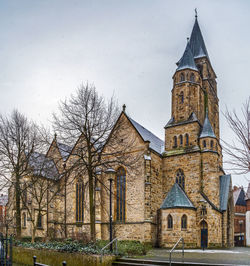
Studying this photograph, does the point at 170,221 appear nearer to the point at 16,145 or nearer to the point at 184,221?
the point at 184,221

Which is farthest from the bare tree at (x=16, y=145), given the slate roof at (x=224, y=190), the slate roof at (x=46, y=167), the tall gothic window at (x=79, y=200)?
the slate roof at (x=224, y=190)

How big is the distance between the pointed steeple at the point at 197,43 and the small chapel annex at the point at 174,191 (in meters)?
3.98

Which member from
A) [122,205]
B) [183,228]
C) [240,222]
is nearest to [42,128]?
[122,205]

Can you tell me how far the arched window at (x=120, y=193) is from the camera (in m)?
33.0

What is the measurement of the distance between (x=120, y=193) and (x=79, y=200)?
560 centimetres

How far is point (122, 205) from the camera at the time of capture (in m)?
33.1

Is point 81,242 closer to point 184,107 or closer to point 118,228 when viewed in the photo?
point 118,228

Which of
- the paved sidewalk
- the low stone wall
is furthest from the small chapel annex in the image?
the low stone wall

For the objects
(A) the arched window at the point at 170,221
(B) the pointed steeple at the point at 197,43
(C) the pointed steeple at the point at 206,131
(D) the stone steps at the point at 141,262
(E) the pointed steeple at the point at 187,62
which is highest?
(B) the pointed steeple at the point at 197,43

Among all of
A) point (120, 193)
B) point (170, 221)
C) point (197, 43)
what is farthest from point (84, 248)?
point (197, 43)

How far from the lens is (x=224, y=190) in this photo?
107 feet

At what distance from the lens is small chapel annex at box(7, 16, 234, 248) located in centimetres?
3041

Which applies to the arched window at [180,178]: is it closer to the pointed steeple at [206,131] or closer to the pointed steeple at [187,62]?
the pointed steeple at [206,131]

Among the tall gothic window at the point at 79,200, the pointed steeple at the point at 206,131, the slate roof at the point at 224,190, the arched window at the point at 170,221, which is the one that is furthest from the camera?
the tall gothic window at the point at 79,200
